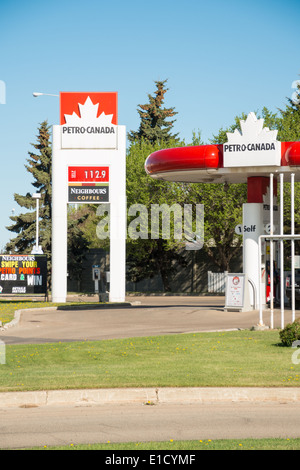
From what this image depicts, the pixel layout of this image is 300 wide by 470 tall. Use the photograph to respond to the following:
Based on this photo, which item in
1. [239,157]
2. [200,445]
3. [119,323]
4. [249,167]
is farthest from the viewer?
[249,167]


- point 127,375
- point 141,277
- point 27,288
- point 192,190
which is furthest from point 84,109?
point 127,375

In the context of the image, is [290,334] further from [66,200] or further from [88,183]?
[66,200]

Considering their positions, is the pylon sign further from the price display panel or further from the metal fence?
the metal fence

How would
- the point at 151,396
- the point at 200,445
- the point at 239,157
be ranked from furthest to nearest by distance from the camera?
the point at 239,157, the point at 151,396, the point at 200,445

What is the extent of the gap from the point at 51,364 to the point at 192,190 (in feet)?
115

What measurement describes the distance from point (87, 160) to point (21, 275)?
21.2ft

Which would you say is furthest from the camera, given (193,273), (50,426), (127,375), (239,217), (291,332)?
(193,273)

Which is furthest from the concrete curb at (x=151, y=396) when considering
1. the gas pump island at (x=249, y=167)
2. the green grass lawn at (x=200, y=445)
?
the gas pump island at (x=249, y=167)

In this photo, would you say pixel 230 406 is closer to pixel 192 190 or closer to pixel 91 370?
pixel 91 370

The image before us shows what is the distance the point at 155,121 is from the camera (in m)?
69.1

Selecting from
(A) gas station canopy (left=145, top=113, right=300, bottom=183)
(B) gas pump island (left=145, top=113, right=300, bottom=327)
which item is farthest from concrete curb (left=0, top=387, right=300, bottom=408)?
(A) gas station canopy (left=145, top=113, right=300, bottom=183)

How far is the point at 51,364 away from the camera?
44.8ft

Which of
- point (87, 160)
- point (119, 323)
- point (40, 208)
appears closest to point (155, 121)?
point (40, 208)

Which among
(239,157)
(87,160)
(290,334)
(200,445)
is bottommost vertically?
Result: (200,445)
